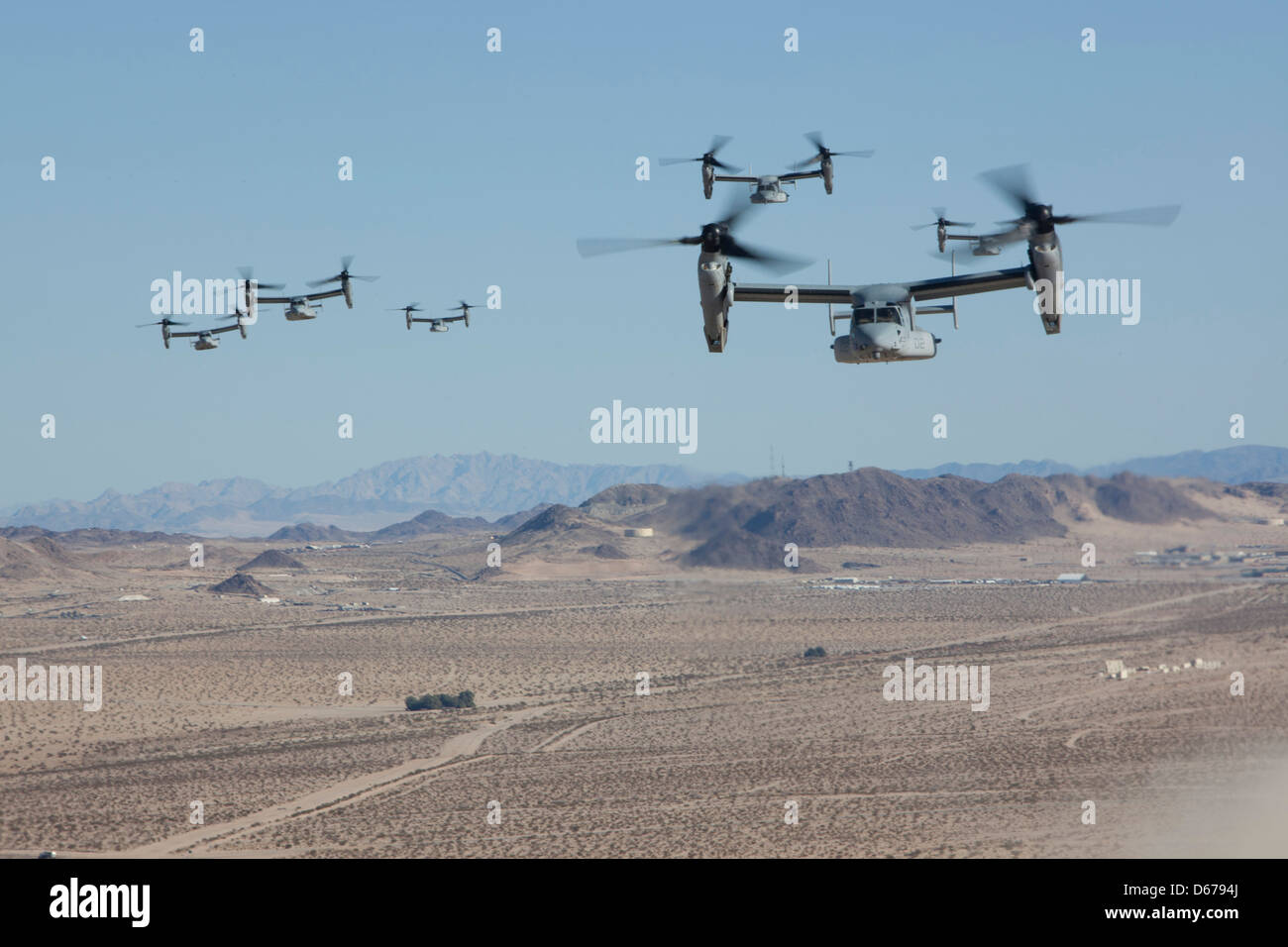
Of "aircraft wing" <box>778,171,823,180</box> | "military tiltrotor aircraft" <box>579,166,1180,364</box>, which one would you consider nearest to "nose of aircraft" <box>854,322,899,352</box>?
"military tiltrotor aircraft" <box>579,166,1180,364</box>

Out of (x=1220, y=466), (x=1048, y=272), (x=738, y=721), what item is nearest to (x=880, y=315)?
(x=1048, y=272)

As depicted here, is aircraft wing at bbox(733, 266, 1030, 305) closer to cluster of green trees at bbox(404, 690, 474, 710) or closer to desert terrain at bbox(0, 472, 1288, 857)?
desert terrain at bbox(0, 472, 1288, 857)

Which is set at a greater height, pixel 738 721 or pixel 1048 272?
pixel 1048 272

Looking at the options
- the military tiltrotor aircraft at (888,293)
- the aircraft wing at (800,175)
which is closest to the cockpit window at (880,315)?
the military tiltrotor aircraft at (888,293)

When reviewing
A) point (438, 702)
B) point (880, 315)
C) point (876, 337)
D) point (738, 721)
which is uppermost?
point (880, 315)

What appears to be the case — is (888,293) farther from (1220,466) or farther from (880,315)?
(1220,466)

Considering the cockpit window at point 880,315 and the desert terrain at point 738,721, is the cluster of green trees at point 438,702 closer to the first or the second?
the desert terrain at point 738,721

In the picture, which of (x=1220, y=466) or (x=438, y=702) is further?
(x=1220, y=466)
